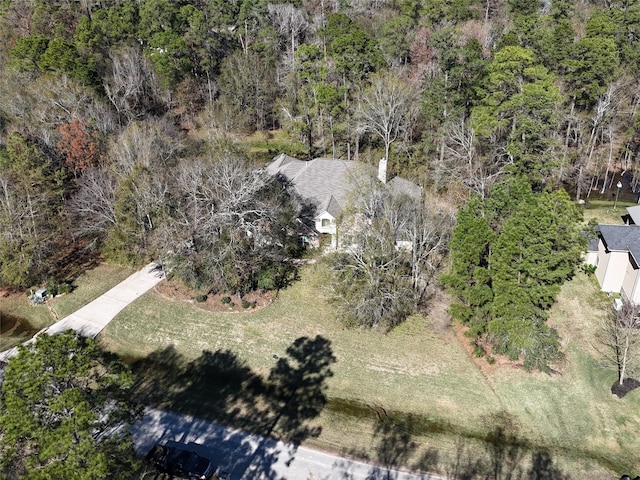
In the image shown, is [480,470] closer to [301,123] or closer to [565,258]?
[565,258]

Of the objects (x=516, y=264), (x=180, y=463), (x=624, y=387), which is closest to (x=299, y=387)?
(x=180, y=463)

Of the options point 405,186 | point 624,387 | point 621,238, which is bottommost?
point 624,387

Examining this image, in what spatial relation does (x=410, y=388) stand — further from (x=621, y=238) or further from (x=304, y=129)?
(x=304, y=129)

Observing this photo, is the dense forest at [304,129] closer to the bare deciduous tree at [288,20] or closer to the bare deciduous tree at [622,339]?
the bare deciduous tree at [288,20]

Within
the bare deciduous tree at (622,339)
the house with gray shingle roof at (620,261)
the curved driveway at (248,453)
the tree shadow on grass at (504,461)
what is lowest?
the curved driveway at (248,453)

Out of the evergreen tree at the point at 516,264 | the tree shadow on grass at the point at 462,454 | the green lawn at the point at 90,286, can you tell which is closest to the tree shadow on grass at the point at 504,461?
the tree shadow on grass at the point at 462,454

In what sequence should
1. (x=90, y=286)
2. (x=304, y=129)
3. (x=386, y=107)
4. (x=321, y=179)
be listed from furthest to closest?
(x=304, y=129) → (x=386, y=107) → (x=321, y=179) → (x=90, y=286)

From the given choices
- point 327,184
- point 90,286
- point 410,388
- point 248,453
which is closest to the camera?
point 248,453
